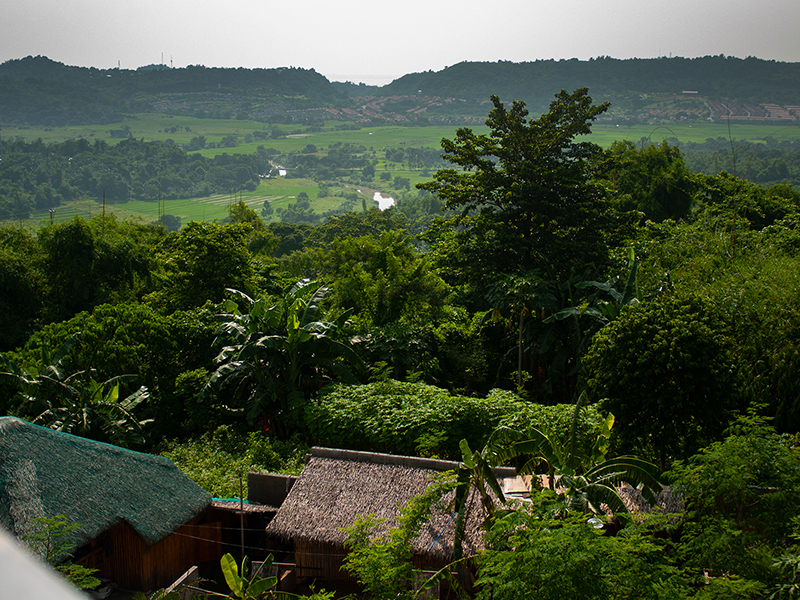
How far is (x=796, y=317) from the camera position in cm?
1105

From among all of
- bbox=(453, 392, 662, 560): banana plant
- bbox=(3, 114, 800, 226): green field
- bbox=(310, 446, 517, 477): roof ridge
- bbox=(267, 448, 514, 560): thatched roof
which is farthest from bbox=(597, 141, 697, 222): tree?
bbox=(3, 114, 800, 226): green field

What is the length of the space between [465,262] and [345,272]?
4660mm

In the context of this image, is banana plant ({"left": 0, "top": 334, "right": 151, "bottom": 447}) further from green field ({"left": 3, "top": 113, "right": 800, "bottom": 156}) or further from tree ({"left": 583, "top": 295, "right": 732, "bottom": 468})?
green field ({"left": 3, "top": 113, "right": 800, "bottom": 156})

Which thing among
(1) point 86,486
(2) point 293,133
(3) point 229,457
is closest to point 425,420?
(3) point 229,457

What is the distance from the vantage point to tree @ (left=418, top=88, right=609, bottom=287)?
63.5ft

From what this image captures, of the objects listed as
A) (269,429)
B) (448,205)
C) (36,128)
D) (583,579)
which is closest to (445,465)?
(583,579)

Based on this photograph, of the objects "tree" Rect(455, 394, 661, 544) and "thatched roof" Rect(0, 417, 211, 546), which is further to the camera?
"thatched roof" Rect(0, 417, 211, 546)

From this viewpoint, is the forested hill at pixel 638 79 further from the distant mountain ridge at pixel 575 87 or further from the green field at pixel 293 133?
the green field at pixel 293 133

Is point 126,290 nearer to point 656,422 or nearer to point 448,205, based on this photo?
point 448,205

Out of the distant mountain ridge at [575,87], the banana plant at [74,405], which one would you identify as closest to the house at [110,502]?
the banana plant at [74,405]

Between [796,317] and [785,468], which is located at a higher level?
[796,317]

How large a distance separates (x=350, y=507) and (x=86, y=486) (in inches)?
161

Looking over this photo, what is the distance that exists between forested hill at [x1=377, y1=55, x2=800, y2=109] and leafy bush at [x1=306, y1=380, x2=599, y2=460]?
162m

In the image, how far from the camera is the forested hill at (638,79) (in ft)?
486
